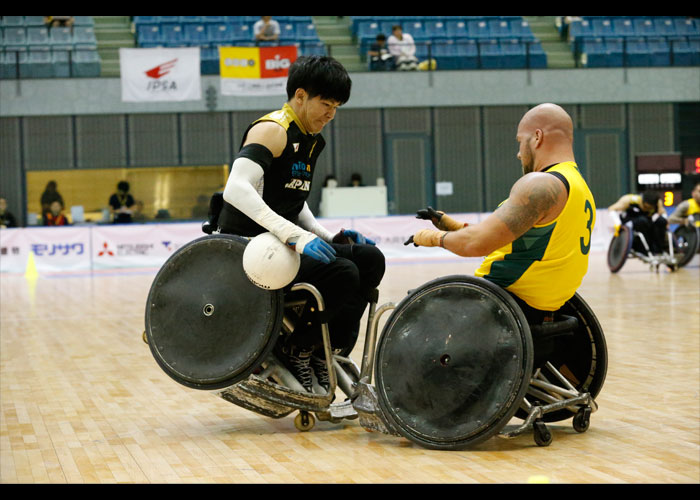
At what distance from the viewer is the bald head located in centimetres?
421

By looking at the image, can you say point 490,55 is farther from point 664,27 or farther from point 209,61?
point 209,61

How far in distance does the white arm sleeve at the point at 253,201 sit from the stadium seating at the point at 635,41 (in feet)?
73.1

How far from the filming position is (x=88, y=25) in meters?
24.7

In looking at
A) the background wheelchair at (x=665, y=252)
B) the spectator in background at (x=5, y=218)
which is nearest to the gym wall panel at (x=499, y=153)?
the background wheelchair at (x=665, y=252)

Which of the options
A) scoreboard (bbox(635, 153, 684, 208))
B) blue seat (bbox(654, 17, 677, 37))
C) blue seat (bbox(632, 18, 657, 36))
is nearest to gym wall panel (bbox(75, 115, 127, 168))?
scoreboard (bbox(635, 153, 684, 208))

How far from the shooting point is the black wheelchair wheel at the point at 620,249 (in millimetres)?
15842

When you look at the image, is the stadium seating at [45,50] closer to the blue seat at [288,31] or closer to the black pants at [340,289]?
the blue seat at [288,31]

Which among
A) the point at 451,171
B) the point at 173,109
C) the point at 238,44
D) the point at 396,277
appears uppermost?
the point at 238,44

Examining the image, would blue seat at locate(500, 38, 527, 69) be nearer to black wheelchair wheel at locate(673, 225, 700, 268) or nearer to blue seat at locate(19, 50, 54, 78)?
black wheelchair wheel at locate(673, 225, 700, 268)

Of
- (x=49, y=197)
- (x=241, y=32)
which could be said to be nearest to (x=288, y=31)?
(x=241, y=32)

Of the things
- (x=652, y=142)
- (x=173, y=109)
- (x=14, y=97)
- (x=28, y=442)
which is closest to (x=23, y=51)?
(x=14, y=97)

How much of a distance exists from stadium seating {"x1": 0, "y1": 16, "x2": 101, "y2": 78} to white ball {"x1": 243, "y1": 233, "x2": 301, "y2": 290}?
20.0 metres

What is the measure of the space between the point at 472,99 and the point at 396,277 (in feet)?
32.8
